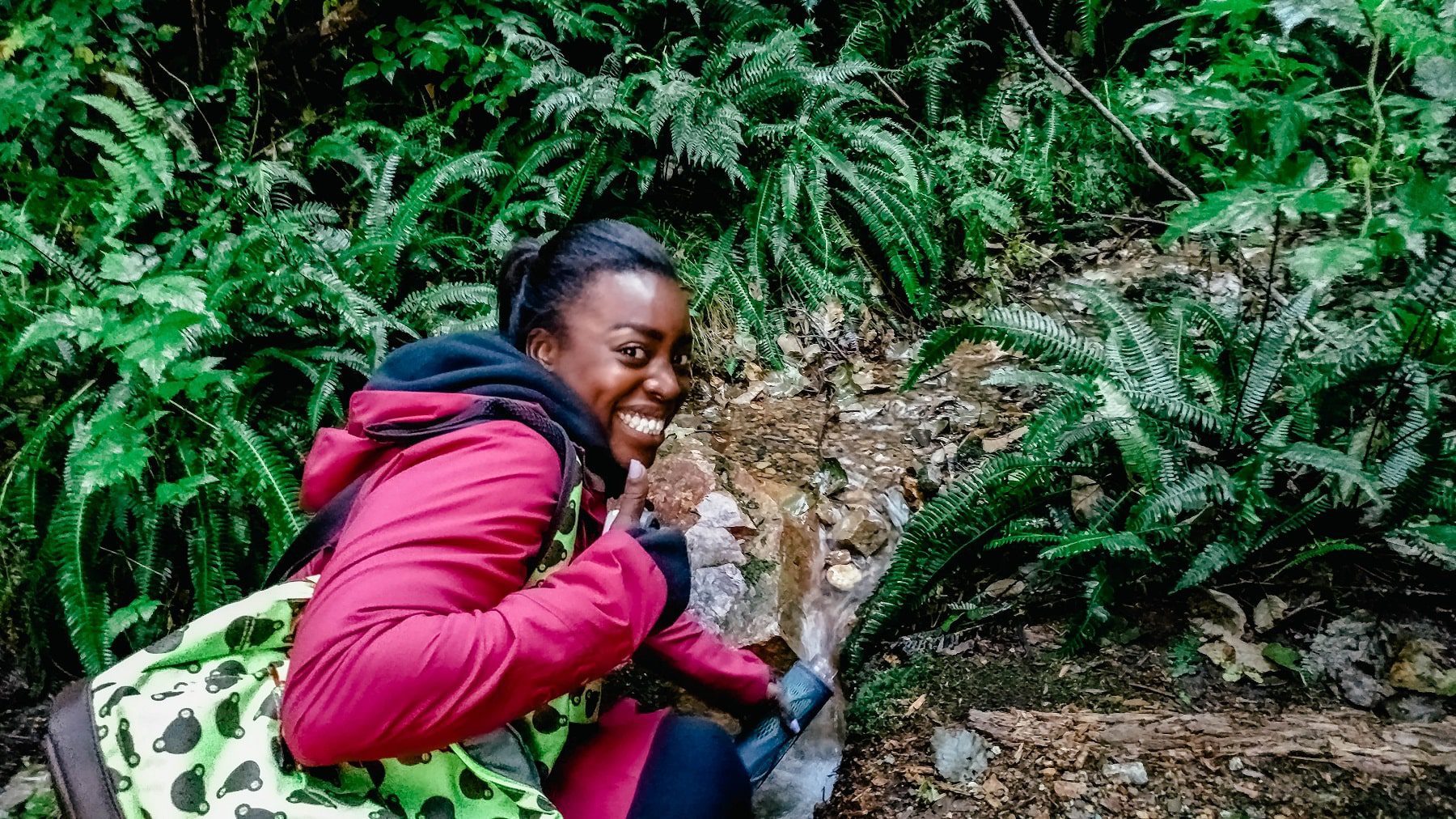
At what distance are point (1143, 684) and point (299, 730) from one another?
8.10ft

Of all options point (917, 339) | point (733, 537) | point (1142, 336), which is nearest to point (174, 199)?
point (733, 537)

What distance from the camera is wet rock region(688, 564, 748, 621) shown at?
337 cm

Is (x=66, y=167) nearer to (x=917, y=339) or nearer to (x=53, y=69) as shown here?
(x=53, y=69)

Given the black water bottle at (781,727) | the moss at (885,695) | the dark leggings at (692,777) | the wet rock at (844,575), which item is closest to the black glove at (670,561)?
the dark leggings at (692,777)

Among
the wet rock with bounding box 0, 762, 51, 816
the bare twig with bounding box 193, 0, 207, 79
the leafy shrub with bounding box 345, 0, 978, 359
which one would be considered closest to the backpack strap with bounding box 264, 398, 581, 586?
the wet rock with bounding box 0, 762, 51, 816

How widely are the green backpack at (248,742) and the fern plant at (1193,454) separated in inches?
73.1

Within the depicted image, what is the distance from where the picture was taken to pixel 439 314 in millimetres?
3941

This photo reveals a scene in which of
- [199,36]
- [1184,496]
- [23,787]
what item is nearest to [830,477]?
[1184,496]

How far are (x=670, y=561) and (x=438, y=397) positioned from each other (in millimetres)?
621

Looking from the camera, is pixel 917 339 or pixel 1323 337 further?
pixel 917 339

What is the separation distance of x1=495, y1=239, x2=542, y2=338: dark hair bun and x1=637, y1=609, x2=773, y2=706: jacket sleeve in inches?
40.4

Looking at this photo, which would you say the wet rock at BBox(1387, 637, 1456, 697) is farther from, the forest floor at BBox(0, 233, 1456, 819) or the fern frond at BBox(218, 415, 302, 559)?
the fern frond at BBox(218, 415, 302, 559)

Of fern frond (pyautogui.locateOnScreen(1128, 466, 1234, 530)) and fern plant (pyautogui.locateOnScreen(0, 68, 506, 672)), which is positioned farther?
fern plant (pyautogui.locateOnScreen(0, 68, 506, 672))

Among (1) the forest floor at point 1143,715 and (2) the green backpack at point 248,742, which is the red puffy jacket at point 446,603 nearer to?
(2) the green backpack at point 248,742
